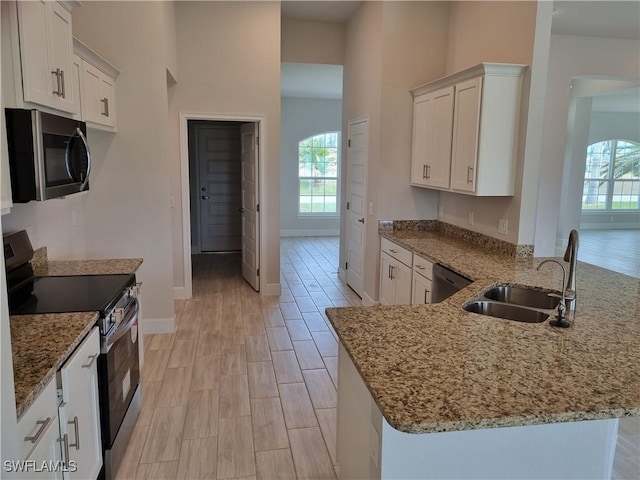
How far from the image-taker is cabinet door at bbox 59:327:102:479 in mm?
1791

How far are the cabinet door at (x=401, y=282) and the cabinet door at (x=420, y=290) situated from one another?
0.40 feet

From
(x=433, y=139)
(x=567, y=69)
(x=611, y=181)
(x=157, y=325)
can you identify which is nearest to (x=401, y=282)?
(x=433, y=139)

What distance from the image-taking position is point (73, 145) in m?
2.53

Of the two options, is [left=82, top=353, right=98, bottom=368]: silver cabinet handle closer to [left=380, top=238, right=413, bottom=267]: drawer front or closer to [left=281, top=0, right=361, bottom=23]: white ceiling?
[left=380, top=238, right=413, bottom=267]: drawer front

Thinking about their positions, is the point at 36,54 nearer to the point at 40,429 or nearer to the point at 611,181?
the point at 40,429

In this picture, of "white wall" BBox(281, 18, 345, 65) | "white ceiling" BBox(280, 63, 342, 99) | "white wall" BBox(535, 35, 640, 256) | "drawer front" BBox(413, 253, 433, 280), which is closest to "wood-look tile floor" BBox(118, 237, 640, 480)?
"drawer front" BBox(413, 253, 433, 280)

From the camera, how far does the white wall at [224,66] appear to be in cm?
509

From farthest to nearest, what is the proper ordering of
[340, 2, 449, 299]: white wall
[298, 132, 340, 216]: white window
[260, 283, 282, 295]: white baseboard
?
[298, 132, 340, 216]: white window < [260, 283, 282, 295]: white baseboard < [340, 2, 449, 299]: white wall

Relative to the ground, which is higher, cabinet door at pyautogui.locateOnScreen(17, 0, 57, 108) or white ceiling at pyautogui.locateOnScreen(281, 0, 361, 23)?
white ceiling at pyautogui.locateOnScreen(281, 0, 361, 23)

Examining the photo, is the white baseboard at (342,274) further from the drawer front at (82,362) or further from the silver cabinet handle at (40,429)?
the silver cabinet handle at (40,429)

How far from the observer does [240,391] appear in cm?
333

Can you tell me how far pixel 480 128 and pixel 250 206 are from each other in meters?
3.18

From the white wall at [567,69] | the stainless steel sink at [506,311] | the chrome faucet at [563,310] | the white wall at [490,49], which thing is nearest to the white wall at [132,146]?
the white wall at [490,49]

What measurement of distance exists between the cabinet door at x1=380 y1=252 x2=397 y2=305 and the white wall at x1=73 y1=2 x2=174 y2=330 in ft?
7.02
